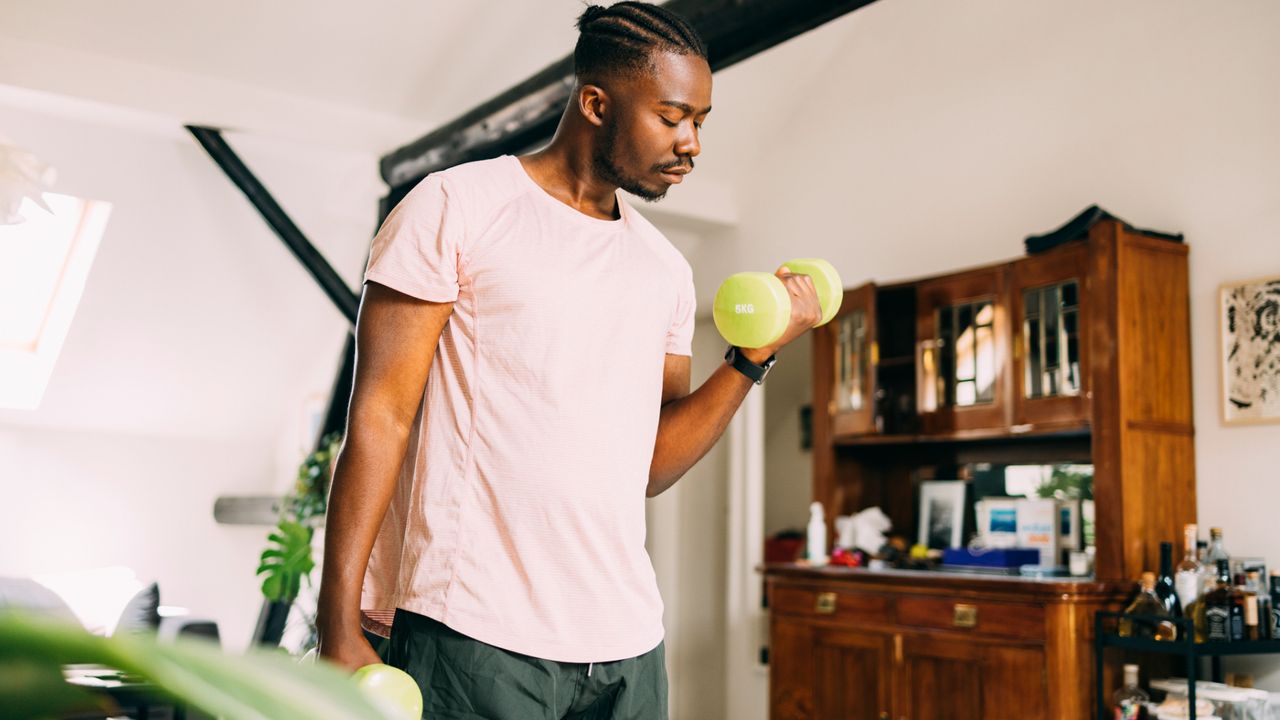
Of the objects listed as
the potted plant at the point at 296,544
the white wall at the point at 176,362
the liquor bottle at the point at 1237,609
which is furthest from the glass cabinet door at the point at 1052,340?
the white wall at the point at 176,362

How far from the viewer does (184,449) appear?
7977 mm

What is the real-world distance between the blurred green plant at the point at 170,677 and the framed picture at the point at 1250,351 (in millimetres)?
4088

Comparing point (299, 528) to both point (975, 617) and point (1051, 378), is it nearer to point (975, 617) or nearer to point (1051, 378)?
point (975, 617)

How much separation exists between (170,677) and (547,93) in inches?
181

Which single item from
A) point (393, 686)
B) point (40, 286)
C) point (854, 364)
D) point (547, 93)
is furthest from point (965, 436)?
point (40, 286)

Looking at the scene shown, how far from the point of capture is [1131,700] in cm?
358

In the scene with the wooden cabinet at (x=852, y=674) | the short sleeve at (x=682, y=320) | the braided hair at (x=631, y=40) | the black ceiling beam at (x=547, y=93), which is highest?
the black ceiling beam at (x=547, y=93)

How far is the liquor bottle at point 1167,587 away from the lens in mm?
3551

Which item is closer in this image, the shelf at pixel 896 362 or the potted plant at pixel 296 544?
the shelf at pixel 896 362

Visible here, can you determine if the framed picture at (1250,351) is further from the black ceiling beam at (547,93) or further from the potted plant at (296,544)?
the potted plant at (296,544)

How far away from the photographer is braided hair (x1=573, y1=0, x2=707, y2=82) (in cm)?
125

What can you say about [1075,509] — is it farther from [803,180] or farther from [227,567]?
[227,567]

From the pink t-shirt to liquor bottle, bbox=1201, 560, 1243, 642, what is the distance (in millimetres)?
2888

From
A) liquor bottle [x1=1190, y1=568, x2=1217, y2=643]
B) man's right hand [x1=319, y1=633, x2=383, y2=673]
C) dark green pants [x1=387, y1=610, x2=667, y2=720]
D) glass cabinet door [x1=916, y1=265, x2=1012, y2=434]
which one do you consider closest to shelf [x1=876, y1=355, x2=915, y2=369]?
glass cabinet door [x1=916, y1=265, x2=1012, y2=434]
